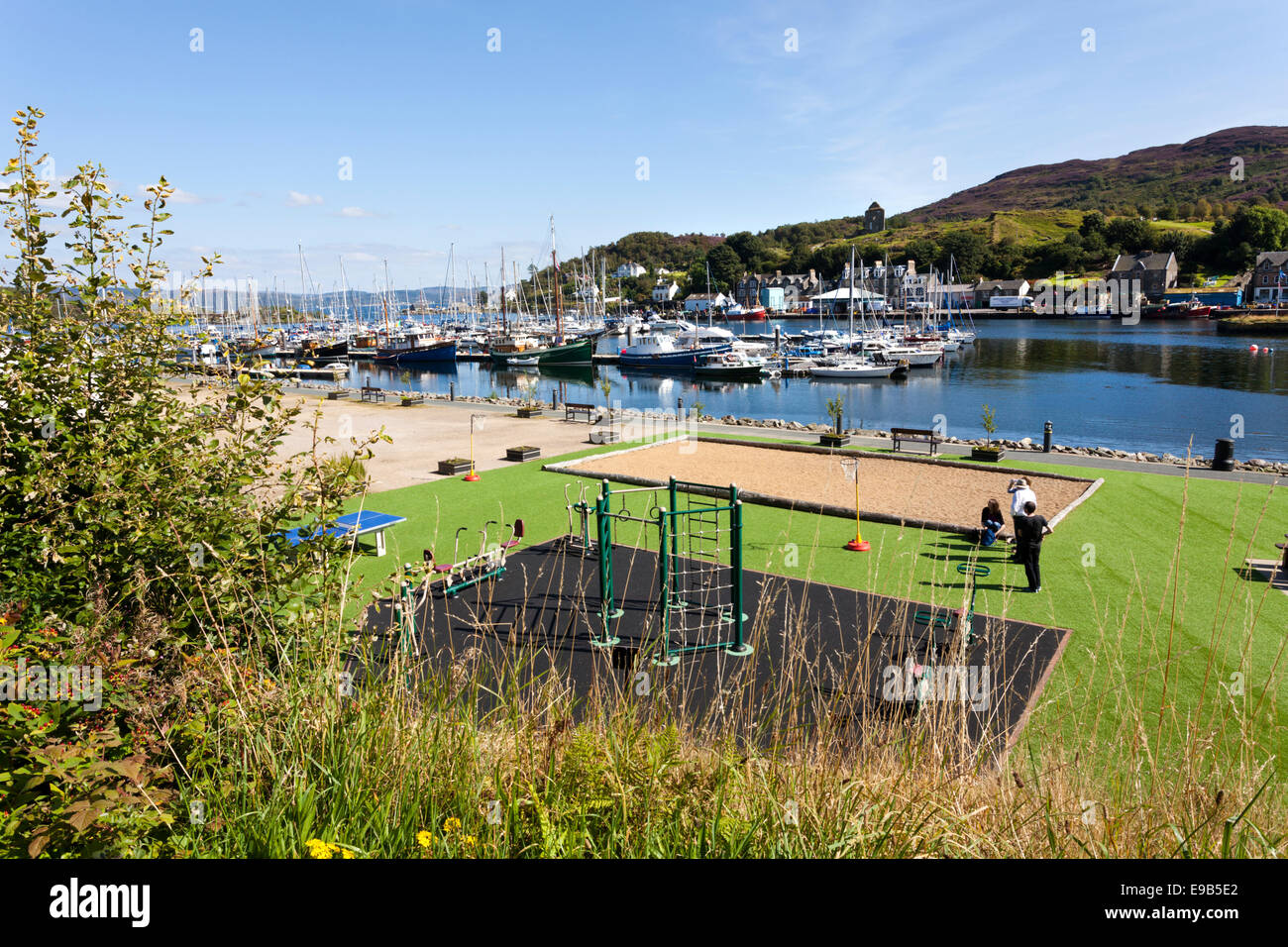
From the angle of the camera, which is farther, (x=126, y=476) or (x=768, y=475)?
(x=768, y=475)

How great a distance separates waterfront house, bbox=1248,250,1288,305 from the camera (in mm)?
112688

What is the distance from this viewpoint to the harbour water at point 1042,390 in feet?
128

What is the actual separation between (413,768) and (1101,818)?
2726 mm

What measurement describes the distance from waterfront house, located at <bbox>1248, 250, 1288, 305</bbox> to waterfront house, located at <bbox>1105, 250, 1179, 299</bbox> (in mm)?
14353

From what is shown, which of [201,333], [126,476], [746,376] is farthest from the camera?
[746,376]

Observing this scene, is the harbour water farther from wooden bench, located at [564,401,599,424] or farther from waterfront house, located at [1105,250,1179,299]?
waterfront house, located at [1105,250,1179,299]

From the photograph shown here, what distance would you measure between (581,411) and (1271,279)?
130956mm

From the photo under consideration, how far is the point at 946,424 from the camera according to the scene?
4316 cm

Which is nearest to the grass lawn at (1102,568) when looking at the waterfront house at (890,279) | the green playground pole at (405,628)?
the green playground pole at (405,628)

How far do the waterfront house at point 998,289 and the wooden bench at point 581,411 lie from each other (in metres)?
139

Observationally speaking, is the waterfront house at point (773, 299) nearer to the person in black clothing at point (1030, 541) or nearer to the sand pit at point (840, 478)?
the sand pit at point (840, 478)
